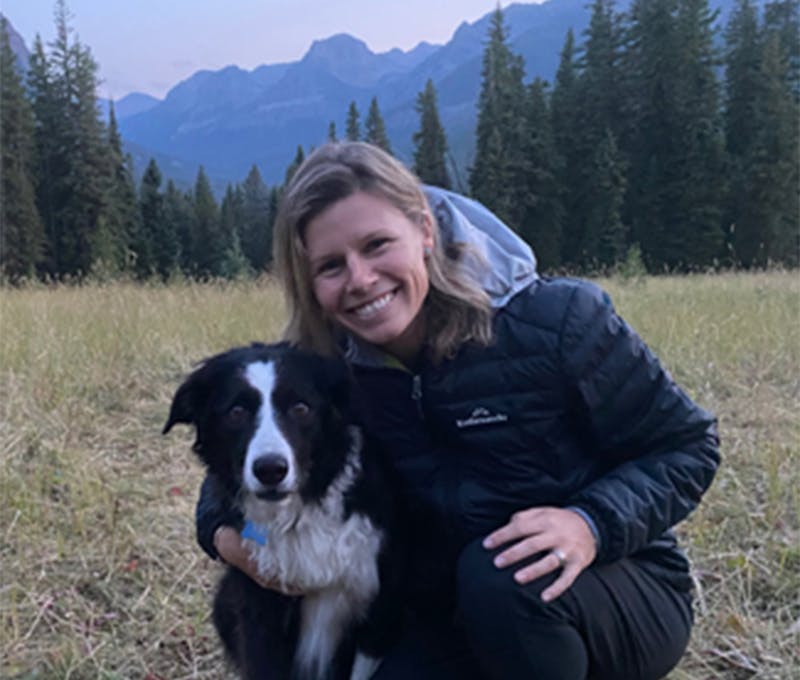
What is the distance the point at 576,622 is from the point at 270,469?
2.91 ft

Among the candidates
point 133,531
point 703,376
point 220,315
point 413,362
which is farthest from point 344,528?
point 220,315

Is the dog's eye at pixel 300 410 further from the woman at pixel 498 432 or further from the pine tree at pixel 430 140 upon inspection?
the pine tree at pixel 430 140

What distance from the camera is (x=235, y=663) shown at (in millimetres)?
2389

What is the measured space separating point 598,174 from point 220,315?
28.1 meters

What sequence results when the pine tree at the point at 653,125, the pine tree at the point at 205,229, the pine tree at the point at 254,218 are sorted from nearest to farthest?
the pine tree at the point at 653,125 < the pine tree at the point at 205,229 < the pine tree at the point at 254,218

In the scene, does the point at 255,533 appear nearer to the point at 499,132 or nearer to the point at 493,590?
the point at 493,590

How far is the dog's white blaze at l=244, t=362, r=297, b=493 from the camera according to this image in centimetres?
195

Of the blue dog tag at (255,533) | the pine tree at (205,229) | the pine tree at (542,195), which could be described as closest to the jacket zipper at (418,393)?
the blue dog tag at (255,533)

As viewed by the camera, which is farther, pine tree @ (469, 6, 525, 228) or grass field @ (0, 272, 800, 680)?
pine tree @ (469, 6, 525, 228)

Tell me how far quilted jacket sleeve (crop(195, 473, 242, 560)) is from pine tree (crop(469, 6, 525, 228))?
3204 centimetres

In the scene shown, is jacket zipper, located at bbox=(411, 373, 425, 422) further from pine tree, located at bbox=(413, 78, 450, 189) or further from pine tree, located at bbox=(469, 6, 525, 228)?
pine tree, located at bbox=(413, 78, 450, 189)

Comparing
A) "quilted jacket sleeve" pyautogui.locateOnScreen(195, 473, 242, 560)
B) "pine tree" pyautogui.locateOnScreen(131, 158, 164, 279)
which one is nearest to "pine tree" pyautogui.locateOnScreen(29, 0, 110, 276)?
"pine tree" pyautogui.locateOnScreen(131, 158, 164, 279)

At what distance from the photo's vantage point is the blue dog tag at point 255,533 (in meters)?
2.21

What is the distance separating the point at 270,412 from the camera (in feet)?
6.93
